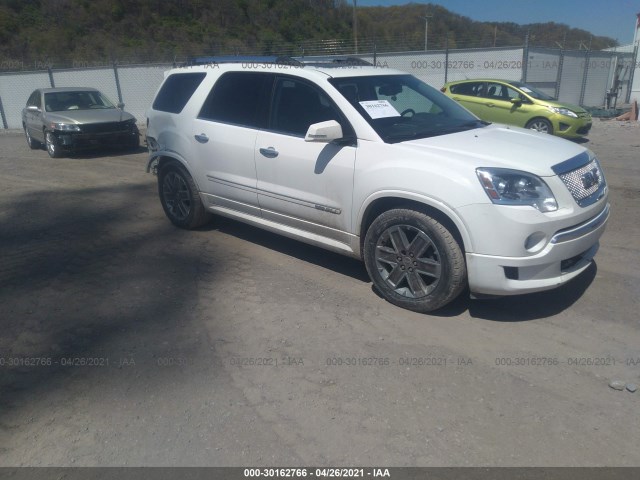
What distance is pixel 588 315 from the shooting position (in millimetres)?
4141

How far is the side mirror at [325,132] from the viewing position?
428 centimetres

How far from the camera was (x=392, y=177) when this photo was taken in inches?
162

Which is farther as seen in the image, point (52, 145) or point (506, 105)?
point (506, 105)

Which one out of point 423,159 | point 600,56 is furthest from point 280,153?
point 600,56

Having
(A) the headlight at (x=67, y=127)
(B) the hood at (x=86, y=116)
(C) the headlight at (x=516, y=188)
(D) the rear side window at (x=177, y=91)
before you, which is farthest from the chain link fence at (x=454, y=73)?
(C) the headlight at (x=516, y=188)

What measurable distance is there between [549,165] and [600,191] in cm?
72

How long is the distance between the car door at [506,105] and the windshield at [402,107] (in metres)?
8.43

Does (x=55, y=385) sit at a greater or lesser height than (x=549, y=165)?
lesser

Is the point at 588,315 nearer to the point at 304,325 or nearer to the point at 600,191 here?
the point at 600,191

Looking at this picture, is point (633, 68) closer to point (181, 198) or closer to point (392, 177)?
point (181, 198)

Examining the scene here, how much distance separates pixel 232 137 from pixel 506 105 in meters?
9.71

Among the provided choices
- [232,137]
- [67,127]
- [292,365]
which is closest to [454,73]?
[67,127]

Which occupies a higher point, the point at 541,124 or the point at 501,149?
the point at 501,149

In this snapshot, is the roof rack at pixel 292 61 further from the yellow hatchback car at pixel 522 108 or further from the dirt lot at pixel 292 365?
the yellow hatchback car at pixel 522 108
